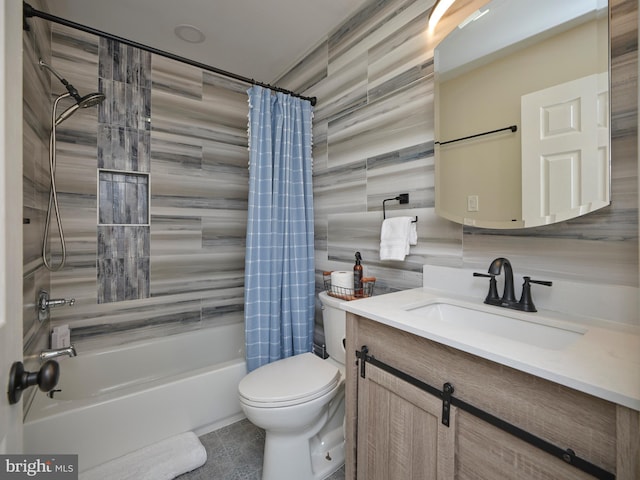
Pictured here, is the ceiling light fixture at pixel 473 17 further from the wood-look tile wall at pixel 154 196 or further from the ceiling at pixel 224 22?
the wood-look tile wall at pixel 154 196

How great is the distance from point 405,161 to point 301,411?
51.5 inches

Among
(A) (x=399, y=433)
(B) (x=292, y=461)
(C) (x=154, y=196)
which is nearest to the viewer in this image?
(A) (x=399, y=433)

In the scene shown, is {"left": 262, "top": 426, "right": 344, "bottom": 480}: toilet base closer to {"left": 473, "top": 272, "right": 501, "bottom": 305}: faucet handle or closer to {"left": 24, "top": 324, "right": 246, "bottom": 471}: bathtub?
{"left": 24, "top": 324, "right": 246, "bottom": 471}: bathtub

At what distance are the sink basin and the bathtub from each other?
4.04ft

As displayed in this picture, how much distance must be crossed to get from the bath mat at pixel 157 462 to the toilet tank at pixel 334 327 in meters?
0.85

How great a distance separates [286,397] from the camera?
127 cm

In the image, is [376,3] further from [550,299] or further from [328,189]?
[550,299]

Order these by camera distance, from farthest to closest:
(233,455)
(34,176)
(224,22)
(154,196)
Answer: (154,196), (224,22), (233,455), (34,176)

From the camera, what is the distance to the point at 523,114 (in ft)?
3.67

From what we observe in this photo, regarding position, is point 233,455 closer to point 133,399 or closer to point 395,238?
point 133,399

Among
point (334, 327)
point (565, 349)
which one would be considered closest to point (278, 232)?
point (334, 327)

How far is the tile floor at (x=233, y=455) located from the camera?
146cm

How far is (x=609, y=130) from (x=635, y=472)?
2.99 feet

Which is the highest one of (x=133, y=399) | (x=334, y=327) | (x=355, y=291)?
(x=355, y=291)
